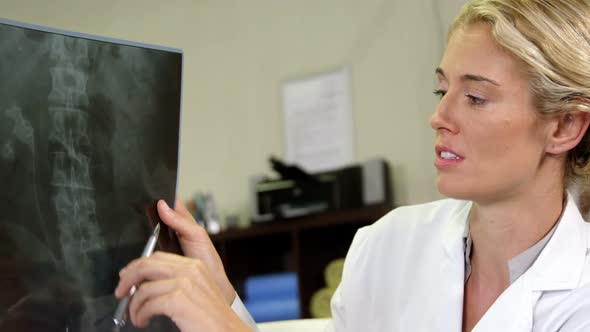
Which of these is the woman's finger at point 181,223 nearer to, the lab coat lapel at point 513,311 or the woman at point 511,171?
the woman at point 511,171

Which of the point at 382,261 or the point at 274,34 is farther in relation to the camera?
the point at 274,34

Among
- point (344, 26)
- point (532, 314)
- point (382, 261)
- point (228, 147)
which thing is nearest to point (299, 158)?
point (228, 147)

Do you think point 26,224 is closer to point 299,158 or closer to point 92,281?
point 92,281

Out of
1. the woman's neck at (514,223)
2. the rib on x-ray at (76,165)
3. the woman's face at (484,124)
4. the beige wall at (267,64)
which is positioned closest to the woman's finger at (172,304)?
the rib on x-ray at (76,165)

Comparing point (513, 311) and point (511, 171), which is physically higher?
point (511, 171)

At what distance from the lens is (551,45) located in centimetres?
122

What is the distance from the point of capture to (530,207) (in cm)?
133

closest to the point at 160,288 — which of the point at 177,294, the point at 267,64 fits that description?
the point at 177,294

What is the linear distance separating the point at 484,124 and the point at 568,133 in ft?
0.57

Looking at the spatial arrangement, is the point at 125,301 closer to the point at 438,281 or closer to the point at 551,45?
the point at 438,281

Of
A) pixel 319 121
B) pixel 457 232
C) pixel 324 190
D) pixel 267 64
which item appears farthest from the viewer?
pixel 267 64

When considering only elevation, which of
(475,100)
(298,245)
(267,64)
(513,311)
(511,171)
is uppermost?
(267,64)

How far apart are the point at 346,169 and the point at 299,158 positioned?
0.44 m

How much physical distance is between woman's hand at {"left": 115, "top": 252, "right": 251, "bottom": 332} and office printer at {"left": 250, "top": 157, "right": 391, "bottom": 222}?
8.11ft
